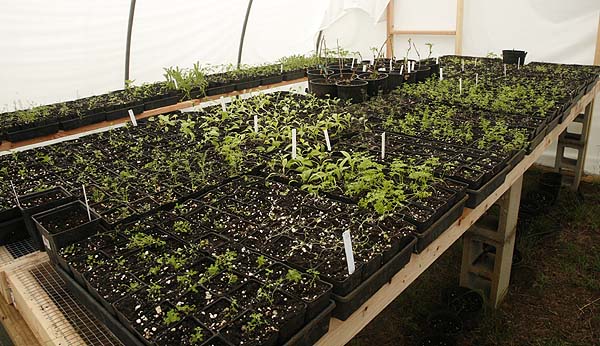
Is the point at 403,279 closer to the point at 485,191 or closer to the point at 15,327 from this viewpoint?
the point at 485,191

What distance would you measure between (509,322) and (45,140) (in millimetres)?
3640

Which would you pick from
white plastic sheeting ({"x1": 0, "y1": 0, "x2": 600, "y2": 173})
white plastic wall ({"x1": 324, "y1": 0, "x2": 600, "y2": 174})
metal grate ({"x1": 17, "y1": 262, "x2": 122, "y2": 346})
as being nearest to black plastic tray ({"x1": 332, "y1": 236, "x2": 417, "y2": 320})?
metal grate ({"x1": 17, "y1": 262, "x2": 122, "y2": 346})

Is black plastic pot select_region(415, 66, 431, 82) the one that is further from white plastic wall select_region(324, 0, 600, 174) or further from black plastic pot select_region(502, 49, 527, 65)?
white plastic wall select_region(324, 0, 600, 174)

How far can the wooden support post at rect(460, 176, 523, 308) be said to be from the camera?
2.77 metres

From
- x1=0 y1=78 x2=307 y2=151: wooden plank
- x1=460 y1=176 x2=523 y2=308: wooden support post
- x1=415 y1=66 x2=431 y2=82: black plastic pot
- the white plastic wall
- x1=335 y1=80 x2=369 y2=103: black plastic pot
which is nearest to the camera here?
x1=460 y1=176 x2=523 y2=308: wooden support post

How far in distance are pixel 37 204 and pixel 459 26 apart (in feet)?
18.2

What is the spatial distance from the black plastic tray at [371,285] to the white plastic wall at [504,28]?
4.65 m

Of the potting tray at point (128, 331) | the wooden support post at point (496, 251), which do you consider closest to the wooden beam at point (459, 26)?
the wooden support post at point (496, 251)

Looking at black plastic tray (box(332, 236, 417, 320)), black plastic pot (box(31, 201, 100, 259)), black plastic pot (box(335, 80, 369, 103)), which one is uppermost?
black plastic pot (box(335, 80, 369, 103))

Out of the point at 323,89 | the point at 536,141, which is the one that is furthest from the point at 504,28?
the point at 536,141

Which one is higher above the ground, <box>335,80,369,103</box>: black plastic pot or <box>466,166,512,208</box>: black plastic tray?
<box>335,80,369,103</box>: black plastic pot

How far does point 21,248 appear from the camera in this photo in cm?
206

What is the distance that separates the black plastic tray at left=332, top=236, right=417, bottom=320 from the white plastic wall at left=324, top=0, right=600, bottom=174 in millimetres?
Result: 4651

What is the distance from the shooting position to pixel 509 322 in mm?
2961
